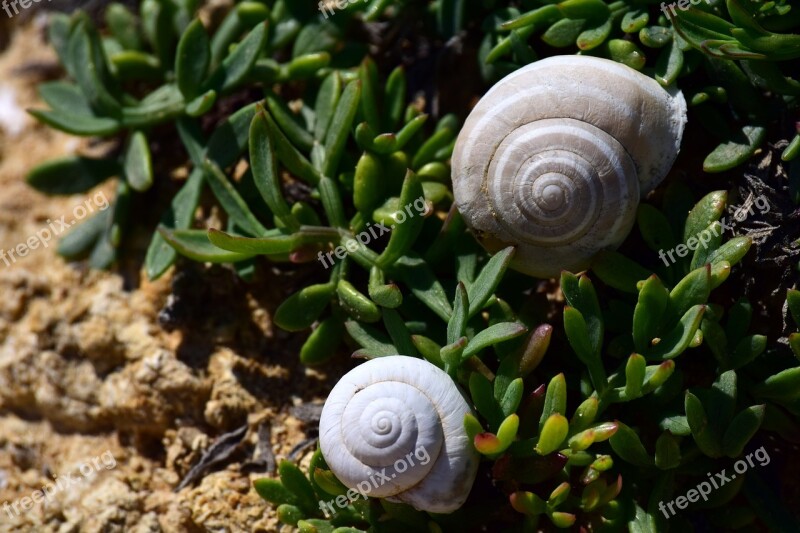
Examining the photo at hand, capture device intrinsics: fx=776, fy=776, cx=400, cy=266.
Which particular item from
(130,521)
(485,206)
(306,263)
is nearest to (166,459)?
(130,521)

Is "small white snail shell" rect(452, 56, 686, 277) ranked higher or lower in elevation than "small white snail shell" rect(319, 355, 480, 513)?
higher

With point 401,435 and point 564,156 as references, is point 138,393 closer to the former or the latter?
point 401,435

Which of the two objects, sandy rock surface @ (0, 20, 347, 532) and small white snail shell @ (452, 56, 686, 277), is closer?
small white snail shell @ (452, 56, 686, 277)

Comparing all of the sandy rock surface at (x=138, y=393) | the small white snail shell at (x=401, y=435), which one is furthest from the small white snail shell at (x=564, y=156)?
the sandy rock surface at (x=138, y=393)

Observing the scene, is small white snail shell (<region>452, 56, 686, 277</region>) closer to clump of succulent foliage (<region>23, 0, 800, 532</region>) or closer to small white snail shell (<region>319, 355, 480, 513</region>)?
clump of succulent foliage (<region>23, 0, 800, 532</region>)

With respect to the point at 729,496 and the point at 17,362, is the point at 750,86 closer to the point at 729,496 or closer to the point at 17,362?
the point at 729,496

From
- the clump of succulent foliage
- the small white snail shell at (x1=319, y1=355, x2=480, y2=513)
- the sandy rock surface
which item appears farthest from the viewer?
the sandy rock surface

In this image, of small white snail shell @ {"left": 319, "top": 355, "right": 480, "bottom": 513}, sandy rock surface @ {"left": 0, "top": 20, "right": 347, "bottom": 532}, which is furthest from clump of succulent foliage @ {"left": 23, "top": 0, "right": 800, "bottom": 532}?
sandy rock surface @ {"left": 0, "top": 20, "right": 347, "bottom": 532}

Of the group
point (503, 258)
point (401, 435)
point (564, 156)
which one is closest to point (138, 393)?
point (401, 435)
